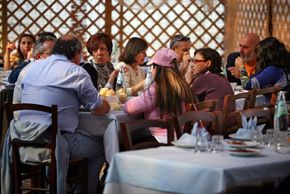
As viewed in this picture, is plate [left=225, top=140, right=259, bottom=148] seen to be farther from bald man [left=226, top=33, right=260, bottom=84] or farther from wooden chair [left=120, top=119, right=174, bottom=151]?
bald man [left=226, top=33, right=260, bottom=84]

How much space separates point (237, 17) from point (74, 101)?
5.33 metres

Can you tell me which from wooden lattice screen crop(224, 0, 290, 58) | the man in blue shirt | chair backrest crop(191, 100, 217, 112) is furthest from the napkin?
wooden lattice screen crop(224, 0, 290, 58)

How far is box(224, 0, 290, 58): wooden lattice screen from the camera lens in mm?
8070

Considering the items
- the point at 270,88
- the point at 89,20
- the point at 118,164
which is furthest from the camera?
the point at 89,20

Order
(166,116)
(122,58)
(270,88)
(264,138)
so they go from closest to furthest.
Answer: (264,138) < (166,116) < (270,88) < (122,58)

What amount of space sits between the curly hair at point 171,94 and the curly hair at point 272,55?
4.41 feet

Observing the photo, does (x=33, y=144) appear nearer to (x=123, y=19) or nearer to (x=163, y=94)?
(x=163, y=94)

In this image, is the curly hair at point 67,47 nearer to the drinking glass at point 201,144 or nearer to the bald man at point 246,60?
the drinking glass at point 201,144

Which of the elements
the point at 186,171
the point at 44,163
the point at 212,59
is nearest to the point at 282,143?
the point at 186,171

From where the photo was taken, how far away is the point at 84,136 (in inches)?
154

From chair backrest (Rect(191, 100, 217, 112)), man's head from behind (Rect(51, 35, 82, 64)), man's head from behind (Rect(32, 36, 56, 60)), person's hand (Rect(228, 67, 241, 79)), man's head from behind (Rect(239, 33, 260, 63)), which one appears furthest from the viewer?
man's head from behind (Rect(239, 33, 260, 63))

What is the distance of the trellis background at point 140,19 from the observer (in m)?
8.85

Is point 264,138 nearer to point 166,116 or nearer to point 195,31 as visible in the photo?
point 166,116

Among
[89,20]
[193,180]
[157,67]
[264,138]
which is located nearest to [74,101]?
[157,67]
